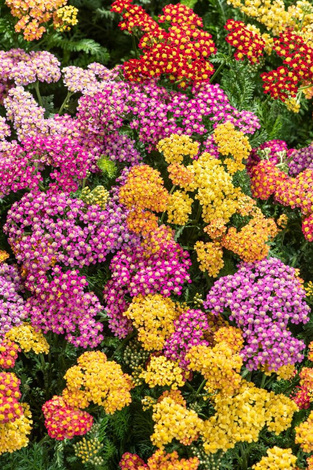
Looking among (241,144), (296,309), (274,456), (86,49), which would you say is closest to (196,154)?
(241,144)

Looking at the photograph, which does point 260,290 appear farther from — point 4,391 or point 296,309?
point 4,391

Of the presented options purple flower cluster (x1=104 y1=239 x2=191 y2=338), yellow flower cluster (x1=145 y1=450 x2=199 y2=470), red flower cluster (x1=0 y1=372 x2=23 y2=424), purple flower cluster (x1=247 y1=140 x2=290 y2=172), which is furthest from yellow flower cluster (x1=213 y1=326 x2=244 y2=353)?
purple flower cluster (x1=247 y1=140 x2=290 y2=172)

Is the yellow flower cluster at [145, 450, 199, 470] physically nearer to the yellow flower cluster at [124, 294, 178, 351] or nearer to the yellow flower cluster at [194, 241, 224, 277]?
the yellow flower cluster at [124, 294, 178, 351]

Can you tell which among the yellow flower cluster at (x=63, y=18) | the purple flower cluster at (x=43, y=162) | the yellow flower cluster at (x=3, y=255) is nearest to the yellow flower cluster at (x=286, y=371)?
the purple flower cluster at (x=43, y=162)

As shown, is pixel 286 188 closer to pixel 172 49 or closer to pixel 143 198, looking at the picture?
pixel 143 198

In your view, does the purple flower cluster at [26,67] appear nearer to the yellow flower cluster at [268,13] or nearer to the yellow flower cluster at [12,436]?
the yellow flower cluster at [268,13]

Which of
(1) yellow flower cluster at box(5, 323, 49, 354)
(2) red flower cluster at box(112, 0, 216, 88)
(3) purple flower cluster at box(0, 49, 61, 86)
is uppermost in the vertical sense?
(2) red flower cluster at box(112, 0, 216, 88)

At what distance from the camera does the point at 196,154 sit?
14.8 feet

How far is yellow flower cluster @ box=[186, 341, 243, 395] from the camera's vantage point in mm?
3678

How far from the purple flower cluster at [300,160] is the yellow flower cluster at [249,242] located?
2.44ft

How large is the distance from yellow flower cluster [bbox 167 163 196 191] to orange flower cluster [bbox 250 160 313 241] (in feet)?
1.83

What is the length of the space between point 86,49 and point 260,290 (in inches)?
98.2

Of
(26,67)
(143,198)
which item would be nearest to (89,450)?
(143,198)

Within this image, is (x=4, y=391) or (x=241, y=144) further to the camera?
(x=241, y=144)
